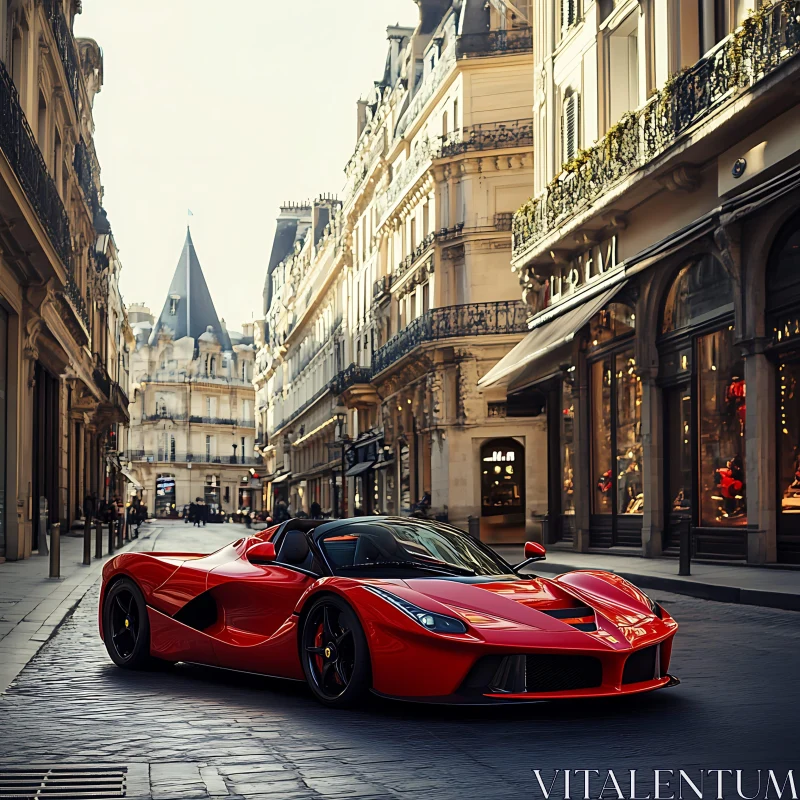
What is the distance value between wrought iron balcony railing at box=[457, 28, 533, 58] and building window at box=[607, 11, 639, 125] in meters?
16.0

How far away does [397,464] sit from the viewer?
5000 centimetres

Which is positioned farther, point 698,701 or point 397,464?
point 397,464

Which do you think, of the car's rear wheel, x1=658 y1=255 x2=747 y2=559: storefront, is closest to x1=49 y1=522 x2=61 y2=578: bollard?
x1=658 y1=255 x2=747 y2=559: storefront

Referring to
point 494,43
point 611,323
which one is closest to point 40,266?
point 611,323

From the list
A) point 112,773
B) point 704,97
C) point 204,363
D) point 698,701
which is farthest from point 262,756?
point 204,363

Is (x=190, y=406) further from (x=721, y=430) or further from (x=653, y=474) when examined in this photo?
(x=721, y=430)

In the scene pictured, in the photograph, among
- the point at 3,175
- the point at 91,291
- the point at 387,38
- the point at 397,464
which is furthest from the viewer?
the point at 387,38

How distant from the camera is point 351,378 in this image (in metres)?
54.5

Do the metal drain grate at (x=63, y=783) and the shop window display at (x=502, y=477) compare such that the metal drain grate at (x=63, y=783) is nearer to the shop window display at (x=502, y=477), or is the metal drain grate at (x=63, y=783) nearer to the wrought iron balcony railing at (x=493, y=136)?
the shop window display at (x=502, y=477)

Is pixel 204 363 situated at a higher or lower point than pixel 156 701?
higher

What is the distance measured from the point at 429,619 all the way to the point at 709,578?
1078 centimetres

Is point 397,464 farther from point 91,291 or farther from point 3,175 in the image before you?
point 3,175

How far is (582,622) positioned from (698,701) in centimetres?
89

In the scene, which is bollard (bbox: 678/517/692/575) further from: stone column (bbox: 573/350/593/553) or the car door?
the car door
